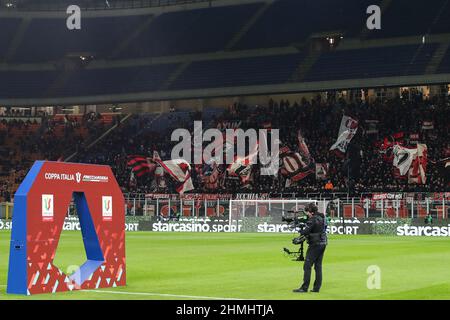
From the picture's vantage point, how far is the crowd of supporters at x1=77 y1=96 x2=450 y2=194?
6228cm

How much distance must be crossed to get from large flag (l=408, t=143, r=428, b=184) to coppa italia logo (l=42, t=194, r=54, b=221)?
44.5m

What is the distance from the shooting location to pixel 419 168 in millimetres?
61062

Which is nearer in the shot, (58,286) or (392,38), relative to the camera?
(58,286)

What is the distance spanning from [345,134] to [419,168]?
7285 mm

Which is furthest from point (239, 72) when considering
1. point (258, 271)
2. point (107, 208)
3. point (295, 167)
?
point (107, 208)

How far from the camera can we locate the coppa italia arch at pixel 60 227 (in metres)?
18.8

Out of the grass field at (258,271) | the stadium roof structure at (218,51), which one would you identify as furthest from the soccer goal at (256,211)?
the grass field at (258,271)

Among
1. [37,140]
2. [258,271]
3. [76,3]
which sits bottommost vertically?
[258,271]

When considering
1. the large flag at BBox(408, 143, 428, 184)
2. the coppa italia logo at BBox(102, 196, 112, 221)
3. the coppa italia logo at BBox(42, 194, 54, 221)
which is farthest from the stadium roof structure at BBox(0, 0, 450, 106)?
the coppa italia logo at BBox(42, 194, 54, 221)

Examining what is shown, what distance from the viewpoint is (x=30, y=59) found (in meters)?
85.9

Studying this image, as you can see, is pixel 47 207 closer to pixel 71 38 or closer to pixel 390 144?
pixel 390 144
